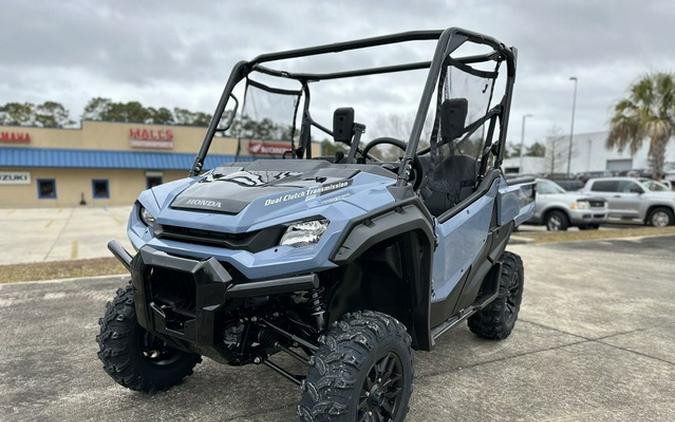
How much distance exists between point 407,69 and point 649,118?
61.0ft

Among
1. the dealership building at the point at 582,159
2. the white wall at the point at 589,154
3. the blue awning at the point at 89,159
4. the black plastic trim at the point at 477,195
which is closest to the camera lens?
the black plastic trim at the point at 477,195

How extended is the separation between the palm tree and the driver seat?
18.4 metres

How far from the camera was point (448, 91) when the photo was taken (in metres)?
3.08

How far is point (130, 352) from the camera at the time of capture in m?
2.89

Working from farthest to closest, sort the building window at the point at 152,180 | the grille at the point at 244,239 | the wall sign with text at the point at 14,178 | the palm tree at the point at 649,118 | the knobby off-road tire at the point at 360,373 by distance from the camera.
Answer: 1. the building window at the point at 152,180
2. the wall sign with text at the point at 14,178
3. the palm tree at the point at 649,118
4. the grille at the point at 244,239
5. the knobby off-road tire at the point at 360,373

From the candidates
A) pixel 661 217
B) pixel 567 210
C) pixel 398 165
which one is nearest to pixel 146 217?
pixel 398 165

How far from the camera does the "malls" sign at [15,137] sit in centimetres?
2876

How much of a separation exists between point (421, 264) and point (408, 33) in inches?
58.6

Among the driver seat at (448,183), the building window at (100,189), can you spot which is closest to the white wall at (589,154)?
the building window at (100,189)

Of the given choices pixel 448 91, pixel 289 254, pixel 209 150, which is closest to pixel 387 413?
pixel 289 254

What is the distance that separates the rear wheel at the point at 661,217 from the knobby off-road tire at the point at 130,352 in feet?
52.9

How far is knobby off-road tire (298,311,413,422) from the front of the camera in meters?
2.13

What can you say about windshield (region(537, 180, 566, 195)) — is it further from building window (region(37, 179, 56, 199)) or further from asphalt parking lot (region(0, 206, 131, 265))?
building window (region(37, 179, 56, 199))

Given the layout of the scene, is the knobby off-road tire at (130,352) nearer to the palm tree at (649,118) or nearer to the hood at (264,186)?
the hood at (264,186)
